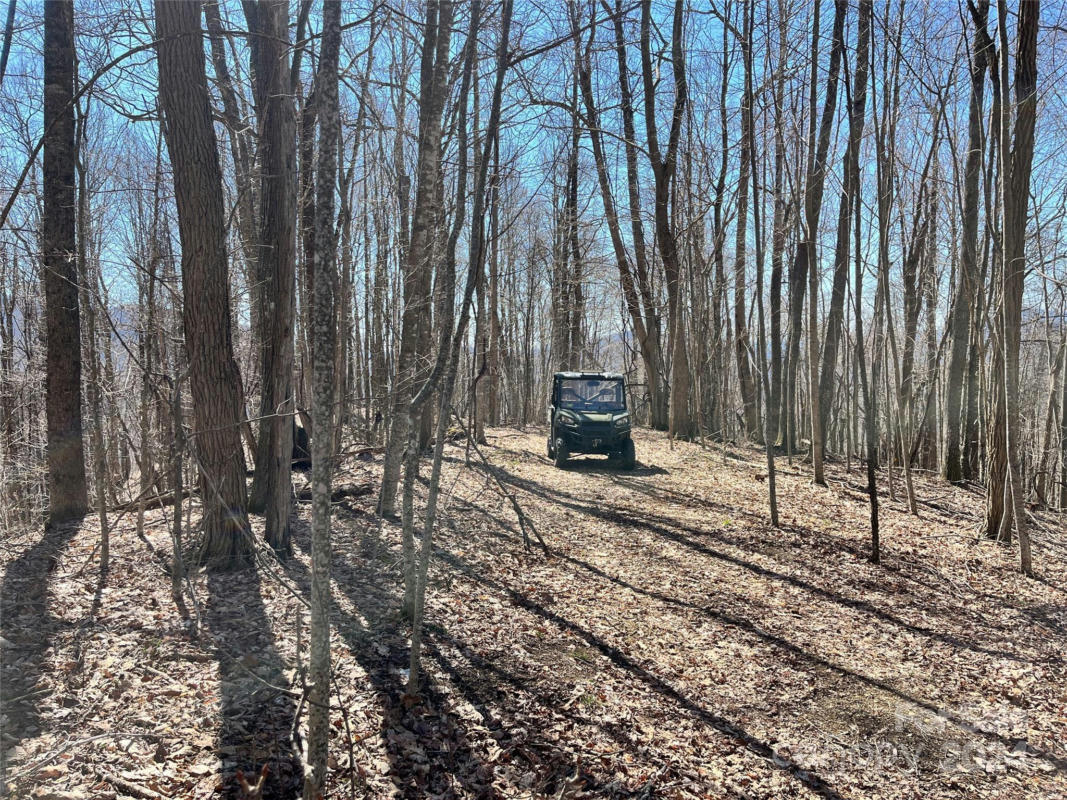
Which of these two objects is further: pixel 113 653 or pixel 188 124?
pixel 188 124

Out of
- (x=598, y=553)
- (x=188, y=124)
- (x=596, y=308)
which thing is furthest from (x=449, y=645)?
(x=596, y=308)

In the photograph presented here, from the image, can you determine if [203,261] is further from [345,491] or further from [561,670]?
[561,670]

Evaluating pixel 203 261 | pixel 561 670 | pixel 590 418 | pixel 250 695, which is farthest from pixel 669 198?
pixel 250 695

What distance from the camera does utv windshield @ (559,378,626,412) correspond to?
12.3 meters

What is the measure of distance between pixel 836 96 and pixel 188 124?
9.81m

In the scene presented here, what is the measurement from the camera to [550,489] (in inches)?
398

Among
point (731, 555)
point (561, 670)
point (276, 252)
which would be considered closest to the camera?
point (561, 670)

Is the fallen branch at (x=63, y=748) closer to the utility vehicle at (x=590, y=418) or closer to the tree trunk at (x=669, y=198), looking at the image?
the utility vehicle at (x=590, y=418)

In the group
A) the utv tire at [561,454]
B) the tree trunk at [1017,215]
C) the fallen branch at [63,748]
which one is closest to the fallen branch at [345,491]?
the utv tire at [561,454]

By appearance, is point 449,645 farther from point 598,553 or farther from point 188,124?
point 188,124

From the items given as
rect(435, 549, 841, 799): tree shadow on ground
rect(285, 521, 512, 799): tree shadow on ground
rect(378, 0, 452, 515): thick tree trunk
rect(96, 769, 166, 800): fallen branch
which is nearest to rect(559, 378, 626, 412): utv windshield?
rect(378, 0, 452, 515): thick tree trunk

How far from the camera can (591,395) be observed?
Result: 12.4 metres

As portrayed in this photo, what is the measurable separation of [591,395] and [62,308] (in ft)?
28.2

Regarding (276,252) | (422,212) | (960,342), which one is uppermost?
(422,212)
